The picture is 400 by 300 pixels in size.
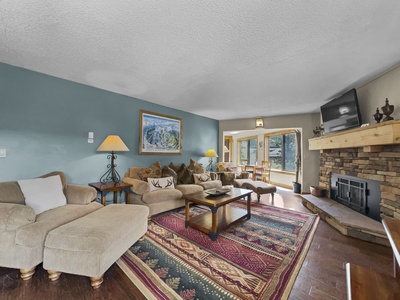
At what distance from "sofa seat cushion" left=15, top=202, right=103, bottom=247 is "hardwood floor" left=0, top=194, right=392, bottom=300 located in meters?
0.37

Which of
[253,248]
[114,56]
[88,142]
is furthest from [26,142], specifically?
[253,248]

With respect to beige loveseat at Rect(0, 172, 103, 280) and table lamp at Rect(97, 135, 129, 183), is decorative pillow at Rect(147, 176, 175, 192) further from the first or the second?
beige loveseat at Rect(0, 172, 103, 280)

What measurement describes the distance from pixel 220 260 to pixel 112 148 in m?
2.30

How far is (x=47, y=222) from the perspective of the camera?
1.67 meters

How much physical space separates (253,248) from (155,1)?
8.80 ft

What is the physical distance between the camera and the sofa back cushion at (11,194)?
1863 mm

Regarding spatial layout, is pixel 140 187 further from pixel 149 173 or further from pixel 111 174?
pixel 111 174

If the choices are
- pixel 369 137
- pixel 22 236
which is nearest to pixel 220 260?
pixel 22 236

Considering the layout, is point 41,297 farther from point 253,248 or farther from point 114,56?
point 114,56

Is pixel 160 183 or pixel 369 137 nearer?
pixel 369 137

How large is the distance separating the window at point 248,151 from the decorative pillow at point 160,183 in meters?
5.14

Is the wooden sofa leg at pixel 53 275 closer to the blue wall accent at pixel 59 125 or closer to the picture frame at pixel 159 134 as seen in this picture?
the blue wall accent at pixel 59 125

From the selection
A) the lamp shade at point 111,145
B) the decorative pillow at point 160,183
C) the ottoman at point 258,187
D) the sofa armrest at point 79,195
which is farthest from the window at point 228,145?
the sofa armrest at point 79,195

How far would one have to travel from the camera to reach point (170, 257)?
6.26 feet
